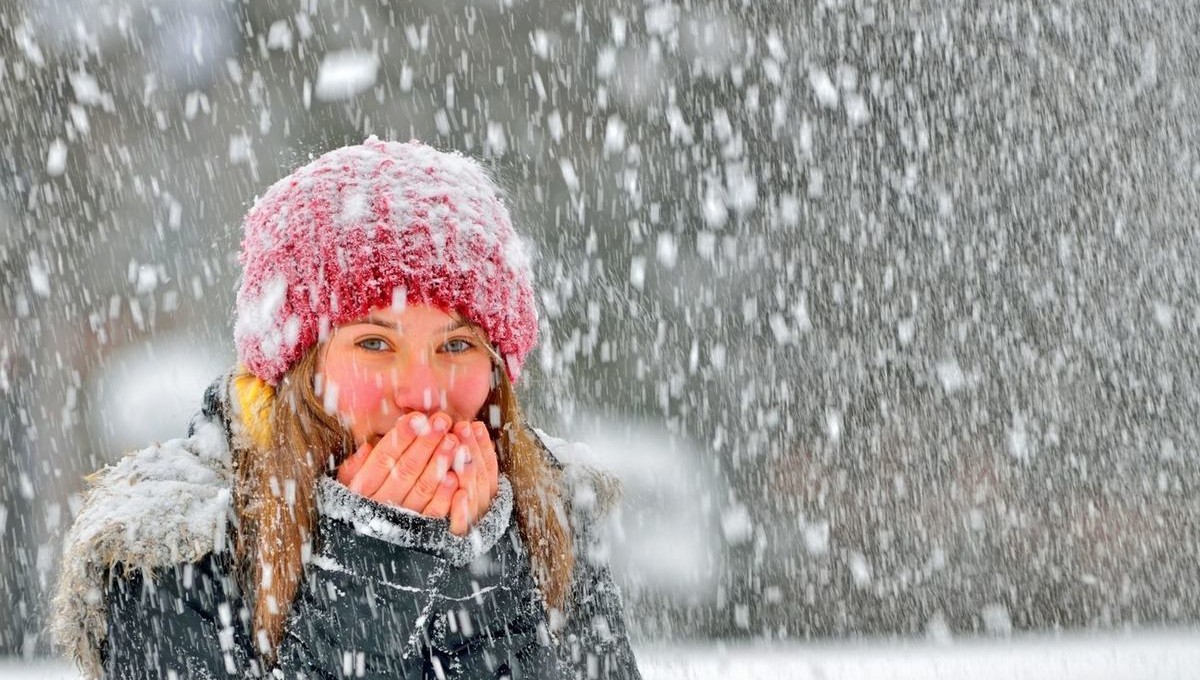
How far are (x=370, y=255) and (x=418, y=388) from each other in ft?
0.92

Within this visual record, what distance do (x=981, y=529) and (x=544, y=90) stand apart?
116 inches

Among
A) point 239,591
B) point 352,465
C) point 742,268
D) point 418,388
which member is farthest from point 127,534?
point 742,268

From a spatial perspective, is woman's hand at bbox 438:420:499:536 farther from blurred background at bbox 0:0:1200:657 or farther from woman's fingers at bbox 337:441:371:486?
blurred background at bbox 0:0:1200:657

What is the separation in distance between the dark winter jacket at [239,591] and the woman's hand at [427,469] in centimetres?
2

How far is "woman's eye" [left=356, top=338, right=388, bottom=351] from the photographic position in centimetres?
126

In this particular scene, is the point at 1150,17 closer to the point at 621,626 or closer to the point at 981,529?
the point at 981,529

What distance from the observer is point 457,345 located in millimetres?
1342

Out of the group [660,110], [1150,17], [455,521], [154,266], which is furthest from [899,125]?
[455,521]

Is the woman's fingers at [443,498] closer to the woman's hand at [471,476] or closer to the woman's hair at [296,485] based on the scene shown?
the woman's hand at [471,476]

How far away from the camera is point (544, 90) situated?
4.70m

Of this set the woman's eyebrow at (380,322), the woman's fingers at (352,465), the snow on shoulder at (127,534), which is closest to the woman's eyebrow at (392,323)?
the woman's eyebrow at (380,322)

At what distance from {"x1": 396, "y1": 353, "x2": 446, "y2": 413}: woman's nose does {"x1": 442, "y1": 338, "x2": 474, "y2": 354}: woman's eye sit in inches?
3.6

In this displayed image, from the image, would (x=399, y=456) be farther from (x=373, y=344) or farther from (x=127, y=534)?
(x=127, y=534)

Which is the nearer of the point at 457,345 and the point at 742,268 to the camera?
the point at 457,345
